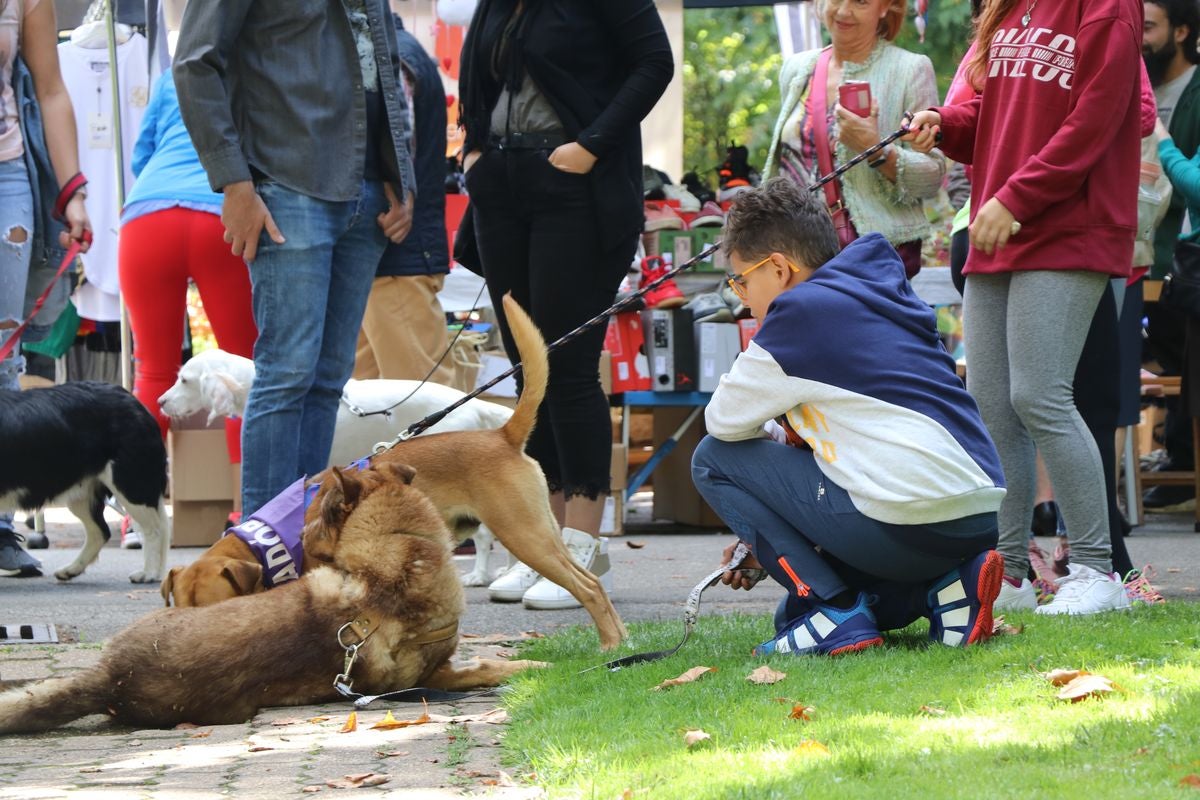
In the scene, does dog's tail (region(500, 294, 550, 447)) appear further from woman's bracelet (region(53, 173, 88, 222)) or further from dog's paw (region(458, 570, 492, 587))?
woman's bracelet (region(53, 173, 88, 222))

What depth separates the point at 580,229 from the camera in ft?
16.6

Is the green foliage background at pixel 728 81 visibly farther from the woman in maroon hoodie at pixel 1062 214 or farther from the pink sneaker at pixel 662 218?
the woman in maroon hoodie at pixel 1062 214

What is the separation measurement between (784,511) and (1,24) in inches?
158

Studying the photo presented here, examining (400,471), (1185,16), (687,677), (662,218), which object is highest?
(1185,16)

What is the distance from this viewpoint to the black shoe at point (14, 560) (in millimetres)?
6664

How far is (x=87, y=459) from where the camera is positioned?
20.3 ft

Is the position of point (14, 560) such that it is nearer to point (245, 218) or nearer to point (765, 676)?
point (245, 218)

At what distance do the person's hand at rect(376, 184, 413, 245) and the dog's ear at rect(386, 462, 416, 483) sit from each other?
137 centimetres

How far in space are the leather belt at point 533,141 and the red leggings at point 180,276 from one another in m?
1.55

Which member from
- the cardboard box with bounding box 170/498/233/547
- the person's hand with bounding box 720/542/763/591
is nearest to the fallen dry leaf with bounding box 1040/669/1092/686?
the person's hand with bounding box 720/542/763/591


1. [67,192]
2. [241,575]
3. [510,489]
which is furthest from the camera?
[67,192]

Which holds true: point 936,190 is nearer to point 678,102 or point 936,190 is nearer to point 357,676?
point 357,676

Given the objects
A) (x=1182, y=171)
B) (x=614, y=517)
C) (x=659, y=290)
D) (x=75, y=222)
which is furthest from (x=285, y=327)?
(x=1182, y=171)

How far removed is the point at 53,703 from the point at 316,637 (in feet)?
2.12
